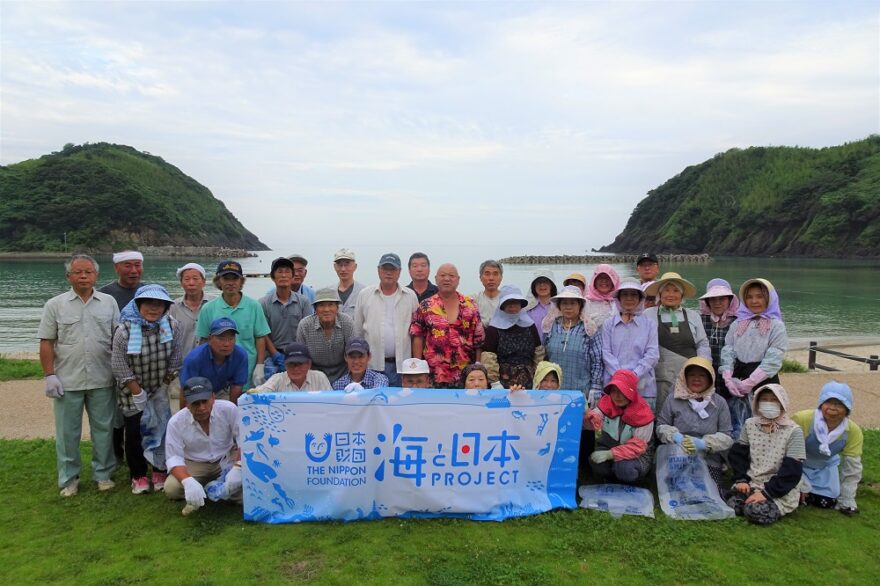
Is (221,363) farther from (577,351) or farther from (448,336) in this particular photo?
(577,351)

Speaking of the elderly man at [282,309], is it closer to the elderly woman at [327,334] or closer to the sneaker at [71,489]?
the elderly woman at [327,334]

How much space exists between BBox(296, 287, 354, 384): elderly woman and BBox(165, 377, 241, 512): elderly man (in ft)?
3.38

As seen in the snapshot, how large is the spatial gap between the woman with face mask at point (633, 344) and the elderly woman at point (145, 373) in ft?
13.5

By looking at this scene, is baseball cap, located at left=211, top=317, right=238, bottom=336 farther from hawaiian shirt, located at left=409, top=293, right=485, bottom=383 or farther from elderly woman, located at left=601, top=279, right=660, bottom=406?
elderly woman, located at left=601, top=279, right=660, bottom=406

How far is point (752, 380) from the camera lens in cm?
569

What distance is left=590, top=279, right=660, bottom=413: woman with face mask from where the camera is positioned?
18.6 feet

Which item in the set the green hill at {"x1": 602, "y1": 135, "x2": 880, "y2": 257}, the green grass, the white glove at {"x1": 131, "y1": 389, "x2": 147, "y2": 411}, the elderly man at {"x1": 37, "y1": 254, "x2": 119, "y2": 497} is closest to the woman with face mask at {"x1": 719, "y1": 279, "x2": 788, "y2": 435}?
the white glove at {"x1": 131, "y1": 389, "x2": 147, "y2": 411}

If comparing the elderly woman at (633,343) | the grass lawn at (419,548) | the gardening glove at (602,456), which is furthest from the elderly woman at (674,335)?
the grass lawn at (419,548)

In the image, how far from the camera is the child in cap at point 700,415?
5.39m

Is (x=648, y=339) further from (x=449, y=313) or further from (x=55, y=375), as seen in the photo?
(x=55, y=375)

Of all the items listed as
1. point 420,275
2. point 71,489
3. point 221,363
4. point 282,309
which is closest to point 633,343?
point 420,275

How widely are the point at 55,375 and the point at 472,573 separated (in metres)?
4.09

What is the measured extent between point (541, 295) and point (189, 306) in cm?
383

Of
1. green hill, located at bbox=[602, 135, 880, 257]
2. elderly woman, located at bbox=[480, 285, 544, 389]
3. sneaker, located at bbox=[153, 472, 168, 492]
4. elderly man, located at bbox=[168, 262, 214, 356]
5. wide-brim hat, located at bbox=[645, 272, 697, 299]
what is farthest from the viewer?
green hill, located at bbox=[602, 135, 880, 257]
